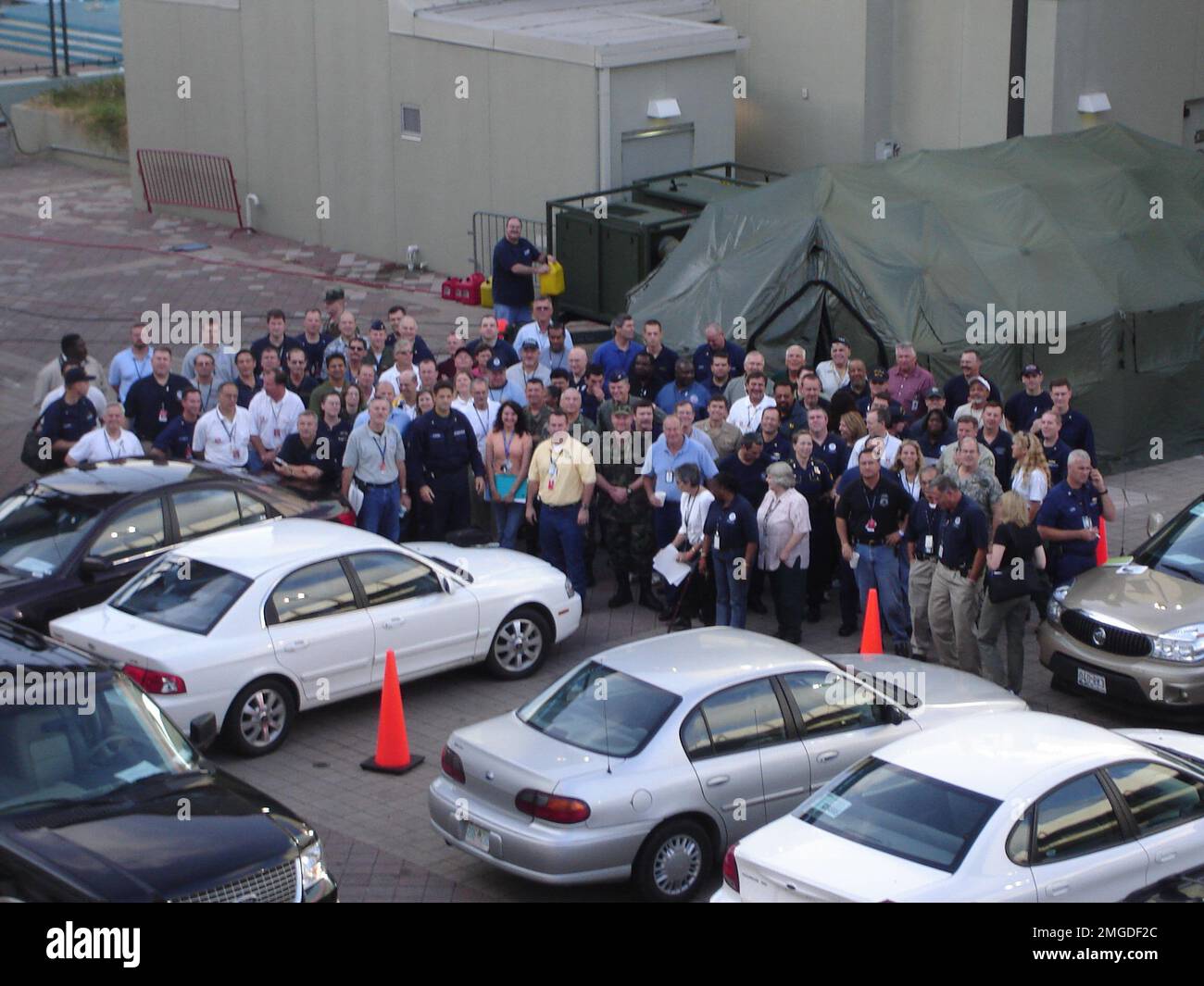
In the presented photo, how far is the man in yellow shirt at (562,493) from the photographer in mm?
14898

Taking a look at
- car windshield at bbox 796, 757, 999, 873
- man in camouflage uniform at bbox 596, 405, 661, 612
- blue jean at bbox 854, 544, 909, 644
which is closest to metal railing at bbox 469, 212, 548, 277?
man in camouflage uniform at bbox 596, 405, 661, 612

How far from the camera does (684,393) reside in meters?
16.2

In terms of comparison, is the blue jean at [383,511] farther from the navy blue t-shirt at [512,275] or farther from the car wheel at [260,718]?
the navy blue t-shirt at [512,275]

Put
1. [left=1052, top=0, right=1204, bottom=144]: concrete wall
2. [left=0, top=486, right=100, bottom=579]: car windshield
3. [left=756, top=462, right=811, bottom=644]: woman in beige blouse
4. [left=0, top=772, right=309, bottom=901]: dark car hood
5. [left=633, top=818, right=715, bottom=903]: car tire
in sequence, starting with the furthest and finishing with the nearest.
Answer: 1. [left=1052, top=0, right=1204, bottom=144]: concrete wall
2. [left=756, top=462, right=811, bottom=644]: woman in beige blouse
3. [left=0, top=486, right=100, bottom=579]: car windshield
4. [left=633, top=818, right=715, bottom=903]: car tire
5. [left=0, top=772, right=309, bottom=901]: dark car hood

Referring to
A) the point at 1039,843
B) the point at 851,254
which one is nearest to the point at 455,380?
the point at 851,254

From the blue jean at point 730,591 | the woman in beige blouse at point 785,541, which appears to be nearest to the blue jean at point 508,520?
the blue jean at point 730,591

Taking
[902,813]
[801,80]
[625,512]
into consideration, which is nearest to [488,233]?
[801,80]

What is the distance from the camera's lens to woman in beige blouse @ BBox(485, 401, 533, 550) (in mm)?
15391

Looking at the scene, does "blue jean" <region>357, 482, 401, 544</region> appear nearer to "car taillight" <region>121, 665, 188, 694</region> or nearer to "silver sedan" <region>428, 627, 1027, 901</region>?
"car taillight" <region>121, 665, 188, 694</region>

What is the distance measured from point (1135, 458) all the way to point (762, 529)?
6838mm

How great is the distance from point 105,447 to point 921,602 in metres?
7.08

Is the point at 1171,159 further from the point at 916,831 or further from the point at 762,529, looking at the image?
the point at 916,831

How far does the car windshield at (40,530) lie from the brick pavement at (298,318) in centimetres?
226

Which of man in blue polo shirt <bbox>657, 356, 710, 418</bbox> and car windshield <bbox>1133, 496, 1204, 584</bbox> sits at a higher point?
man in blue polo shirt <bbox>657, 356, 710, 418</bbox>
